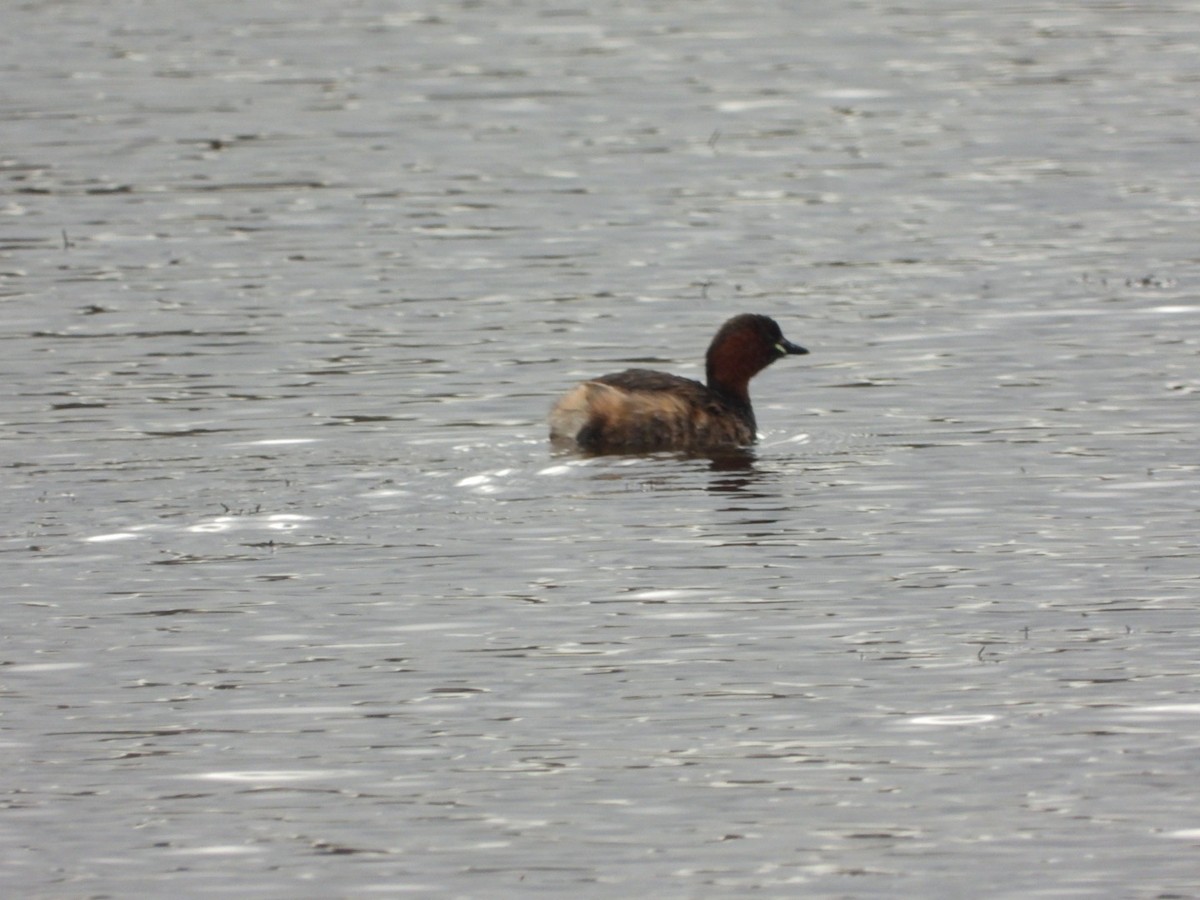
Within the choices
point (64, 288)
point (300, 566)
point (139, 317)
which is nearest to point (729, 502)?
point (300, 566)

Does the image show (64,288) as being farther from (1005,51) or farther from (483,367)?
(1005,51)

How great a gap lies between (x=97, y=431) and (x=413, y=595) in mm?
4759

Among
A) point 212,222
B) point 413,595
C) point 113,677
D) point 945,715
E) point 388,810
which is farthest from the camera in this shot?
point 212,222

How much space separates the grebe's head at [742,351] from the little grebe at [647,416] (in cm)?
21

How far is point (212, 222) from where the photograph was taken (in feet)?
81.3

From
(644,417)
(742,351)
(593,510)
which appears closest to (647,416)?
(644,417)

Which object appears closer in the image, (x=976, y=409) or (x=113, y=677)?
(x=113, y=677)

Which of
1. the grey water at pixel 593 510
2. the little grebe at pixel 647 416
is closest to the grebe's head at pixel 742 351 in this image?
the little grebe at pixel 647 416

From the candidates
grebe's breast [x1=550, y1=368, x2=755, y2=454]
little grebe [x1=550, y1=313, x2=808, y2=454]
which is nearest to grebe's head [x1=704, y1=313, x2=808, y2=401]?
little grebe [x1=550, y1=313, x2=808, y2=454]

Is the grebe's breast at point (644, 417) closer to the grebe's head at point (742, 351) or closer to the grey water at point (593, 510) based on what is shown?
the grey water at point (593, 510)

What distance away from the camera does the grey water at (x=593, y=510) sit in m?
8.68

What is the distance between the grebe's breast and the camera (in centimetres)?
1542

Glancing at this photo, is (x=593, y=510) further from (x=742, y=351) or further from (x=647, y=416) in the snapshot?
(x=742, y=351)

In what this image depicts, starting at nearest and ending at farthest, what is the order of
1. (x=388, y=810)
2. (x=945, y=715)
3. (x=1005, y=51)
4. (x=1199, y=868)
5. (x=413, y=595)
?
(x=1199, y=868) < (x=388, y=810) < (x=945, y=715) < (x=413, y=595) < (x=1005, y=51)
